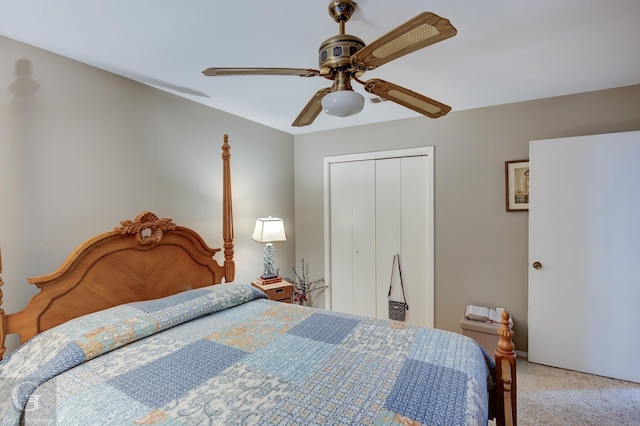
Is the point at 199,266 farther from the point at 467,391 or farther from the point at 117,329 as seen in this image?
the point at 467,391

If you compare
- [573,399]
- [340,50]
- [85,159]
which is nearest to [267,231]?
[85,159]

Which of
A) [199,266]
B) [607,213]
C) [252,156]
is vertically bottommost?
[199,266]

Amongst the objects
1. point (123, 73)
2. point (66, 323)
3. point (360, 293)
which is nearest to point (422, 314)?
point (360, 293)

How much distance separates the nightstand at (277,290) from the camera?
2.95m

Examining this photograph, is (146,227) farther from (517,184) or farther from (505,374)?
(517,184)

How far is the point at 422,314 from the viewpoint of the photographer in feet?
10.6

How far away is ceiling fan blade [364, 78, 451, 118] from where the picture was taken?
55.1 inches

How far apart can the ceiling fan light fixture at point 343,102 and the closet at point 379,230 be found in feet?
6.85

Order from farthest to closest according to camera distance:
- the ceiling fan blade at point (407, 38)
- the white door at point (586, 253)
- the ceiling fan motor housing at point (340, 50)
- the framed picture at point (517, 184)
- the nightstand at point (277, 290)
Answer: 1. the nightstand at point (277, 290)
2. the framed picture at point (517, 184)
3. the white door at point (586, 253)
4. the ceiling fan motor housing at point (340, 50)
5. the ceiling fan blade at point (407, 38)

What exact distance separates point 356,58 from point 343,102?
17 cm

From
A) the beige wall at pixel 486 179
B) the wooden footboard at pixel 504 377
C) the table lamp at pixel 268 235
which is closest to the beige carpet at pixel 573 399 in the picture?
the beige wall at pixel 486 179

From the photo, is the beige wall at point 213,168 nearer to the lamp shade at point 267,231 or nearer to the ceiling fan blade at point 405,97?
the lamp shade at point 267,231

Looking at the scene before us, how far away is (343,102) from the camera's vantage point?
128 centimetres

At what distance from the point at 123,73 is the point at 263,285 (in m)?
2.05
